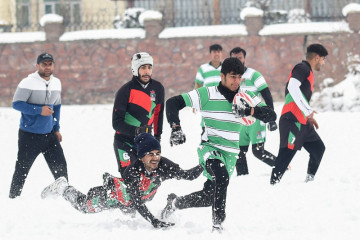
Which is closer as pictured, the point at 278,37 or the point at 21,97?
the point at 21,97

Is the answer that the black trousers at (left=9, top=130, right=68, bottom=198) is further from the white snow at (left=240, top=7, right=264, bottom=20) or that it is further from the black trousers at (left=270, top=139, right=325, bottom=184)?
the white snow at (left=240, top=7, right=264, bottom=20)

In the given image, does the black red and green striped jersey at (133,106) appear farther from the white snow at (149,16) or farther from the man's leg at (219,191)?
the white snow at (149,16)

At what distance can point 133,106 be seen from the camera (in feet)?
19.5

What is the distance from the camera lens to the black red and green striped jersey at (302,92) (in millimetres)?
7035

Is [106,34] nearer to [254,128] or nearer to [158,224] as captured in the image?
[254,128]

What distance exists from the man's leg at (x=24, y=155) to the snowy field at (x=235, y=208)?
18cm

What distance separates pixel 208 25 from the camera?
1783 cm

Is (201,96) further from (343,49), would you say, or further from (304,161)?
(343,49)

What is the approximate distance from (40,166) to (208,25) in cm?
889

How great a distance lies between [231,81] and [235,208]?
5.09ft

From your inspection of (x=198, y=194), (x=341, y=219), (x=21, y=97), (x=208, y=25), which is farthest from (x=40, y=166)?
(x=208, y=25)

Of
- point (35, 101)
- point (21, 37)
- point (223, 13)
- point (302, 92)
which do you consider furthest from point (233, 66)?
point (21, 37)

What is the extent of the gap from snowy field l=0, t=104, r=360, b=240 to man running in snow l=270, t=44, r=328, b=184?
38 cm

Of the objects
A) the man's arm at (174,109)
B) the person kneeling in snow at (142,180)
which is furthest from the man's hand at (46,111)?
the man's arm at (174,109)
